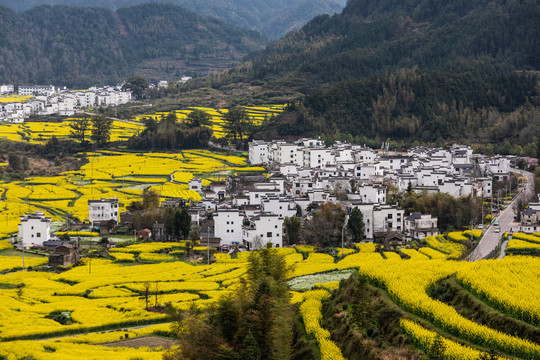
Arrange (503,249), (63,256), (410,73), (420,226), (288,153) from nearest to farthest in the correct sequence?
(503,249) → (63,256) → (420,226) → (288,153) → (410,73)

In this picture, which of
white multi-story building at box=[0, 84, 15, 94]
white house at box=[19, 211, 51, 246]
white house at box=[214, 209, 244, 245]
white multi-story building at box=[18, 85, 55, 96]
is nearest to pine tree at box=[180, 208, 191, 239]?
white house at box=[214, 209, 244, 245]

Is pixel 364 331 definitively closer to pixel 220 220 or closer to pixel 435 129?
pixel 220 220

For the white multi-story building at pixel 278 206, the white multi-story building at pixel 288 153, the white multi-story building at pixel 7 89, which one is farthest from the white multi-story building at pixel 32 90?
the white multi-story building at pixel 278 206

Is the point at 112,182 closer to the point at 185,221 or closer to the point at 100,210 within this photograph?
the point at 100,210

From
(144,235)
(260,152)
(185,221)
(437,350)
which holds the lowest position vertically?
(437,350)

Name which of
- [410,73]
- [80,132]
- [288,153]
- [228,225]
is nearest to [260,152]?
[288,153]
